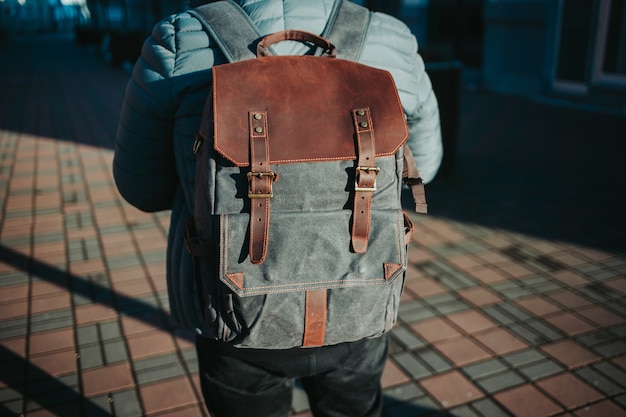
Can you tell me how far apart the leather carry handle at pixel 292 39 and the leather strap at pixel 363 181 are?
183mm

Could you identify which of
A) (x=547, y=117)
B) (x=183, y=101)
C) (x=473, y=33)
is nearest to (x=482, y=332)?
(x=183, y=101)

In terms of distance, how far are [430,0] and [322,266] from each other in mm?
13705

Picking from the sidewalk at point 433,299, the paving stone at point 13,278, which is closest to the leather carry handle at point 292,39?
→ the sidewalk at point 433,299

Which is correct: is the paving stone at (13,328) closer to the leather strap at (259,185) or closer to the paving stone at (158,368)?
the paving stone at (158,368)

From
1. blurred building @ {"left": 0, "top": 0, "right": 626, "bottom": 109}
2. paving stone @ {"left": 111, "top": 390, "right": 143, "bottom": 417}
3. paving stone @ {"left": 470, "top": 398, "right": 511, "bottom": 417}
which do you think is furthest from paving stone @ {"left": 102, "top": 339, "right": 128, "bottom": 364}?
blurred building @ {"left": 0, "top": 0, "right": 626, "bottom": 109}

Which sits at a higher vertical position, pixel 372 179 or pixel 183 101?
pixel 183 101

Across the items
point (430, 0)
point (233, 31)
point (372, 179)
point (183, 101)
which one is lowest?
point (372, 179)

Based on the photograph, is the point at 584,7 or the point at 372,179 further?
the point at 584,7

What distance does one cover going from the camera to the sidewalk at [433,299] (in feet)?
8.46

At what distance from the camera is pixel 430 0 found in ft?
44.7

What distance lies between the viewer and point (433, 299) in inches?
134

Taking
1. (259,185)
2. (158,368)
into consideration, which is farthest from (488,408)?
(259,185)

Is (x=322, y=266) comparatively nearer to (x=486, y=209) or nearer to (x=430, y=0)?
(x=486, y=209)

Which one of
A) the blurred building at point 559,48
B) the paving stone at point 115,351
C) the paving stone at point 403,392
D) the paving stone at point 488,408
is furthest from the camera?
the blurred building at point 559,48
